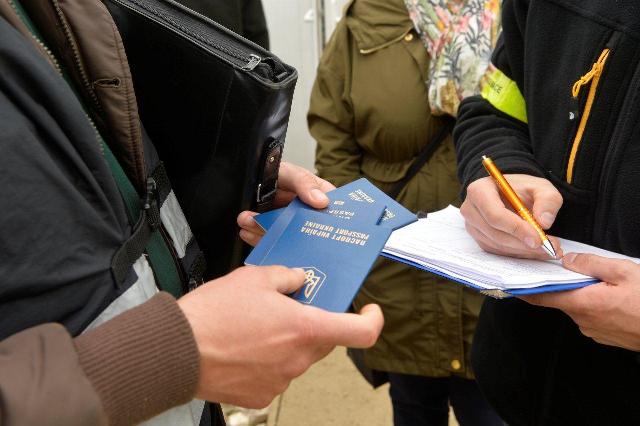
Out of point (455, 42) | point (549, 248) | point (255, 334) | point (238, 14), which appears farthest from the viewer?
point (238, 14)

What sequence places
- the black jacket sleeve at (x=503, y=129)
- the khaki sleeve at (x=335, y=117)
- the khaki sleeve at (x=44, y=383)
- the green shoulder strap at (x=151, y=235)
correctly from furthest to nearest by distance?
the khaki sleeve at (x=335, y=117) → the black jacket sleeve at (x=503, y=129) → the green shoulder strap at (x=151, y=235) → the khaki sleeve at (x=44, y=383)

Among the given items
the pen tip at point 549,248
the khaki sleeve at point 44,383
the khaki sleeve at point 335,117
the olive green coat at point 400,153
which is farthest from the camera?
the khaki sleeve at point 335,117

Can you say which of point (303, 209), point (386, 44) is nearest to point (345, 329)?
point (303, 209)

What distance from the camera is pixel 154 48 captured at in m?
0.77

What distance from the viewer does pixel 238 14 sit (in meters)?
1.96

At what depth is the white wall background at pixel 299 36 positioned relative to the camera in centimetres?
324

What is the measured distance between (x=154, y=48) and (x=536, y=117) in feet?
2.15

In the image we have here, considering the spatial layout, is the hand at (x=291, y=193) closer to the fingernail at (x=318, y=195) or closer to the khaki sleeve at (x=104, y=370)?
the fingernail at (x=318, y=195)

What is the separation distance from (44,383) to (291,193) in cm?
53

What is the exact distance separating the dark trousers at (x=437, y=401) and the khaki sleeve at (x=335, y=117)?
659 mm

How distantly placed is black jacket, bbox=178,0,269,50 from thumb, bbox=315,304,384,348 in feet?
4.84

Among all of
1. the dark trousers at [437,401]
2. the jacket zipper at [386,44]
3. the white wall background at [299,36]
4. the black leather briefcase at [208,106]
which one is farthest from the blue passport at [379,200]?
the white wall background at [299,36]

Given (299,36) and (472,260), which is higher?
(472,260)

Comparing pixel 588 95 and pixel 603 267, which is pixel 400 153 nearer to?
pixel 588 95
